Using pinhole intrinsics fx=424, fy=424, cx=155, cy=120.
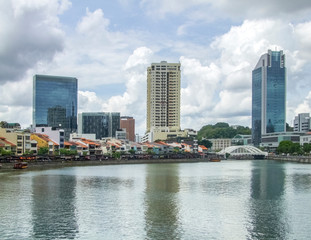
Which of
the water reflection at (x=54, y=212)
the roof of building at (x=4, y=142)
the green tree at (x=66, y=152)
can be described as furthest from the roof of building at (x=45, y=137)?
the water reflection at (x=54, y=212)

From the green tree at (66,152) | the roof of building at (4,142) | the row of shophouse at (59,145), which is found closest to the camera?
the roof of building at (4,142)

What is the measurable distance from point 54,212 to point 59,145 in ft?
289

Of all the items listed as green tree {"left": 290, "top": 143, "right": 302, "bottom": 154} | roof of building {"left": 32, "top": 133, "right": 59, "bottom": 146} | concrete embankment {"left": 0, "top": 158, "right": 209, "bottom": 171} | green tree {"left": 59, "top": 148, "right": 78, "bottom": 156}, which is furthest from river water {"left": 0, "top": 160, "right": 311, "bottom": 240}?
green tree {"left": 290, "top": 143, "right": 302, "bottom": 154}

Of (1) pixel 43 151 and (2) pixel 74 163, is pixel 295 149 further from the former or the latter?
(1) pixel 43 151

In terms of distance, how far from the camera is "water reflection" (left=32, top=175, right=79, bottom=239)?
3069 cm

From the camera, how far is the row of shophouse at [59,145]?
10419 cm

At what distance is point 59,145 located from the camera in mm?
123625

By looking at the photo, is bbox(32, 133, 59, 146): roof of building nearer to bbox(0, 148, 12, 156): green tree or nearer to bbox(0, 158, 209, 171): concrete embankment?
bbox(0, 158, 209, 171): concrete embankment

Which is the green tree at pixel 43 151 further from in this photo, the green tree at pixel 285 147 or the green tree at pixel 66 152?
the green tree at pixel 285 147

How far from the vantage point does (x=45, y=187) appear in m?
55.2

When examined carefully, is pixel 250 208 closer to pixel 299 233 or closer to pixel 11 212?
pixel 299 233

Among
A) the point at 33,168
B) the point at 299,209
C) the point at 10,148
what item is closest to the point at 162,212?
the point at 299,209

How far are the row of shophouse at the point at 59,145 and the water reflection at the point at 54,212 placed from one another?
5074cm

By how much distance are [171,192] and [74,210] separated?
16.2 meters
